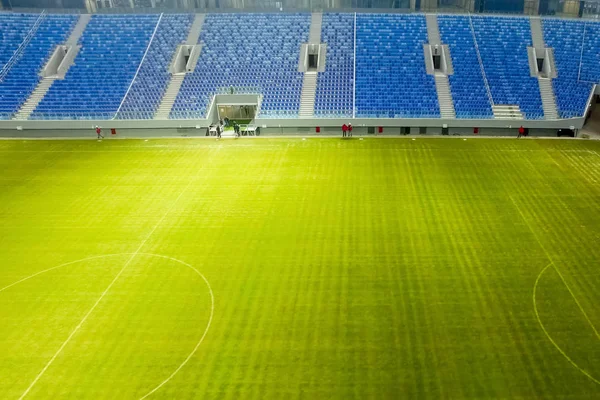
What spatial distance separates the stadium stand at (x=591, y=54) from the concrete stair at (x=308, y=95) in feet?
67.0

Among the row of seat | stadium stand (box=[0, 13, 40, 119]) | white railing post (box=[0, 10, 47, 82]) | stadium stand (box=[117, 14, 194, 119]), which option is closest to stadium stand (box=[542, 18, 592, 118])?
the row of seat

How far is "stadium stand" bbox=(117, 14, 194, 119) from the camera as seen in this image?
110 ft

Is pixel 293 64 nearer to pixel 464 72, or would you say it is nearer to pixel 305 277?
pixel 464 72

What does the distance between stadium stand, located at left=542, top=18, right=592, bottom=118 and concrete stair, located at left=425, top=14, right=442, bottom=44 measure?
8.66 m

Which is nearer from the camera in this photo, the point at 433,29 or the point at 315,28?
the point at 433,29

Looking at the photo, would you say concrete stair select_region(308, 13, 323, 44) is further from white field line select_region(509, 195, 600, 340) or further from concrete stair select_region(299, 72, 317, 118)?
white field line select_region(509, 195, 600, 340)

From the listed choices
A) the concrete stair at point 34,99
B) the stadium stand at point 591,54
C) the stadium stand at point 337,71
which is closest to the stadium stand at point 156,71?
the concrete stair at point 34,99

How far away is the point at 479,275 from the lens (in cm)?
1625

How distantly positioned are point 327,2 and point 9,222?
31709 millimetres

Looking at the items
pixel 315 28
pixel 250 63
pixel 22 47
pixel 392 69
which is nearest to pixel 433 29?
pixel 392 69

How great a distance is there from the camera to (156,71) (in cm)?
3659

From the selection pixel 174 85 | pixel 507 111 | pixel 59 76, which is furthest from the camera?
pixel 59 76

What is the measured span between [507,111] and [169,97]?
25.3 m

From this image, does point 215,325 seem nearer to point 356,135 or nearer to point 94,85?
point 356,135
